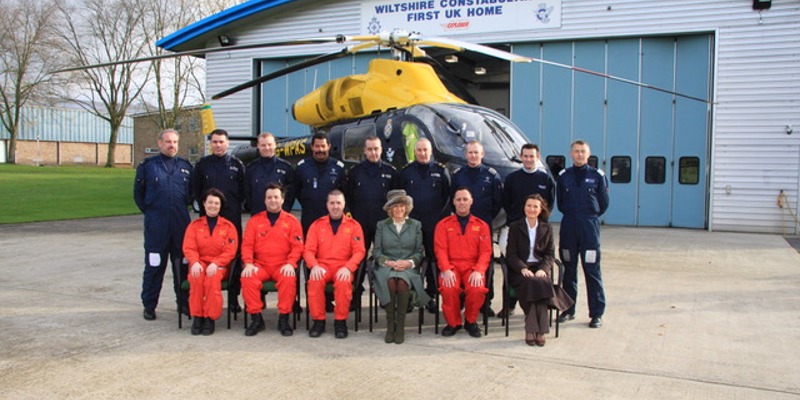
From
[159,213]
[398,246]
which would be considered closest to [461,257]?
[398,246]

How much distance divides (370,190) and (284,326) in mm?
1489

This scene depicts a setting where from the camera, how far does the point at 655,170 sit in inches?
542

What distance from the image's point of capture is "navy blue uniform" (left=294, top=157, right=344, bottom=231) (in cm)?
562

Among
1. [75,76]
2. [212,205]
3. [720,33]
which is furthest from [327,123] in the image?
[75,76]

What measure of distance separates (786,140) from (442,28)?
8.05m

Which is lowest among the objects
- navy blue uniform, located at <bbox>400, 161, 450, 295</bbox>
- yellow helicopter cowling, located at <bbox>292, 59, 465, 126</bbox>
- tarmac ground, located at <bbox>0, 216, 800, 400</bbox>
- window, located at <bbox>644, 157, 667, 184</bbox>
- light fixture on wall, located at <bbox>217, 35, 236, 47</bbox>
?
tarmac ground, located at <bbox>0, 216, 800, 400</bbox>

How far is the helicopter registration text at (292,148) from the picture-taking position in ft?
32.5

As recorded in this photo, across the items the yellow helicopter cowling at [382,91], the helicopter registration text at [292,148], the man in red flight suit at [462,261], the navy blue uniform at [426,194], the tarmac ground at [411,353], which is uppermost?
the yellow helicopter cowling at [382,91]

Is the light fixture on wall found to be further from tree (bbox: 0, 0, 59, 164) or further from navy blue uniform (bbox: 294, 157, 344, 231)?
tree (bbox: 0, 0, 59, 164)

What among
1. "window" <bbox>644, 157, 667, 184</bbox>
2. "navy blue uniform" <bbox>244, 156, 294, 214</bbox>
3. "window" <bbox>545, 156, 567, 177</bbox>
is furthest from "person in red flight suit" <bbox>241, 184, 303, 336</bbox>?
"window" <bbox>644, 157, 667, 184</bbox>

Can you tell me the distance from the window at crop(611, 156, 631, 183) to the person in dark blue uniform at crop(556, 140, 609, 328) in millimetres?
9431

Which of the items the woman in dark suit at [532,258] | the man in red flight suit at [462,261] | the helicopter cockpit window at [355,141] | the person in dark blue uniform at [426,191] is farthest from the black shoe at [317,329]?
the helicopter cockpit window at [355,141]

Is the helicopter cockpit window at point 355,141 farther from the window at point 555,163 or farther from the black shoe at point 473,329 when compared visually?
the window at point 555,163

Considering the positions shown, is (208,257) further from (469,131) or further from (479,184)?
(469,131)
